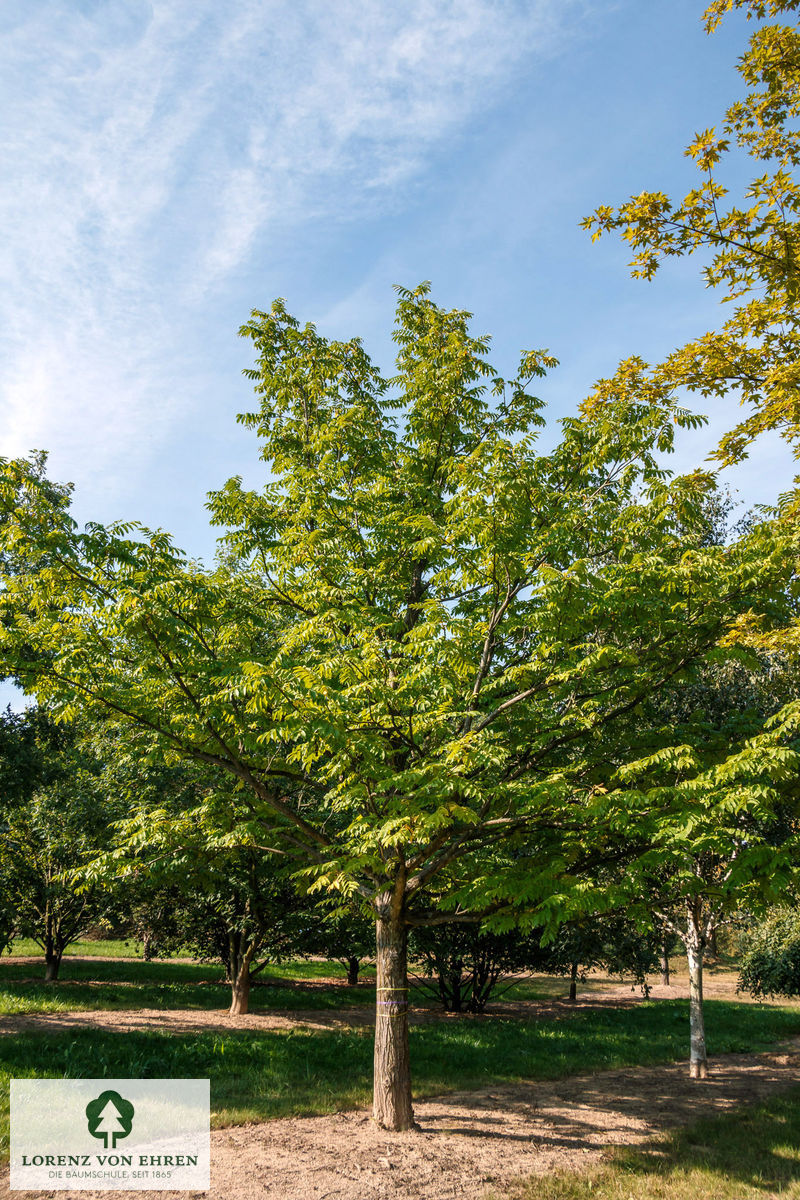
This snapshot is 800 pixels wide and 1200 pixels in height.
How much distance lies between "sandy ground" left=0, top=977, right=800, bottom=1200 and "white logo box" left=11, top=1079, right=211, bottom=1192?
26cm

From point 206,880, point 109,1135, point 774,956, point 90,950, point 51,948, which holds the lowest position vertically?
point 90,950

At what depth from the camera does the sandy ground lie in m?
7.10

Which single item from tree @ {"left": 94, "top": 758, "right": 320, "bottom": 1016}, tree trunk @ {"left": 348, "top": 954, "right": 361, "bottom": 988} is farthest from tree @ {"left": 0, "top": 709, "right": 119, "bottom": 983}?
tree trunk @ {"left": 348, "top": 954, "right": 361, "bottom": 988}

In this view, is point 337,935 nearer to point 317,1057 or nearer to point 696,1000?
point 317,1057

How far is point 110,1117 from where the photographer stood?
27.7ft

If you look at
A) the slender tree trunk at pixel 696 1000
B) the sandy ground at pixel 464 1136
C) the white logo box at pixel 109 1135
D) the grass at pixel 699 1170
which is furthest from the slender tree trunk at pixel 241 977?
the grass at pixel 699 1170

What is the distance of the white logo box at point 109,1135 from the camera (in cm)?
700

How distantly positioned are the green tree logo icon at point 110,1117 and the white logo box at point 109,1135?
0.01m

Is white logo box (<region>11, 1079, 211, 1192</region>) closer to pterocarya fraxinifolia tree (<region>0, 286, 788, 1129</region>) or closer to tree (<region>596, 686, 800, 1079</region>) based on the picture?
pterocarya fraxinifolia tree (<region>0, 286, 788, 1129</region>)

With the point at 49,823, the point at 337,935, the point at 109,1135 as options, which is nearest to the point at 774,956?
the point at 337,935

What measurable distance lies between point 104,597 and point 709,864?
11547 mm

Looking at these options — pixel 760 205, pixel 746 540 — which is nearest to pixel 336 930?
pixel 746 540

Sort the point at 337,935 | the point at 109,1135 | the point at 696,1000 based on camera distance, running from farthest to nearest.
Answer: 1. the point at 337,935
2. the point at 696,1000
3. the point at 109,1135

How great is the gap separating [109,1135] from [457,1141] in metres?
4.21
